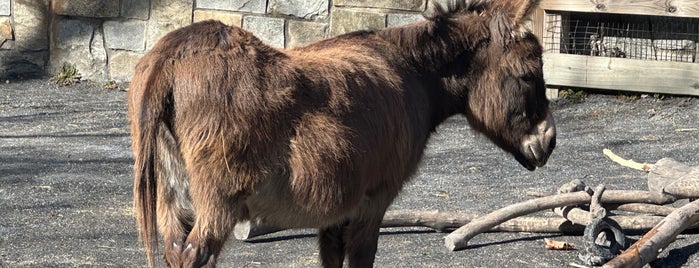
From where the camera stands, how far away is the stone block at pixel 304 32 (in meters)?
9.48

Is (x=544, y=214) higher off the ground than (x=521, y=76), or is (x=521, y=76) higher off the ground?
→ (x=521, y=76)

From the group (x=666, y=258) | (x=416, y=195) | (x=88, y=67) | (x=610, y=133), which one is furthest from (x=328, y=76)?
(x=88, y=67)

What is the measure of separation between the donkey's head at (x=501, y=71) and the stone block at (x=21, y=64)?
6.42m

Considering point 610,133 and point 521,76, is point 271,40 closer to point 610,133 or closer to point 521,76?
point 610,133

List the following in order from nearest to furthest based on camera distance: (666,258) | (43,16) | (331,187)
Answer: (331,187)
(666,258)
(43,16)

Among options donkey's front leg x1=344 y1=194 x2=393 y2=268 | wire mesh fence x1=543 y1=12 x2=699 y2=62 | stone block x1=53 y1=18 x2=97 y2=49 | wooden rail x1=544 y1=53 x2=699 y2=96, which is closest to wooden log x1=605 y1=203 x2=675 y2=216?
donkey's front leg x1=344 y1=194 x2=393 y2=268

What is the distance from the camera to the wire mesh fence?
8.93m

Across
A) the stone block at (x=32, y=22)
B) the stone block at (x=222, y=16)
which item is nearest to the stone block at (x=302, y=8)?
the stone block at (x=222, y=16)

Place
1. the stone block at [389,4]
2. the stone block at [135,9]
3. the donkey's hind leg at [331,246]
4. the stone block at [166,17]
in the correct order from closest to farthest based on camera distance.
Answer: the donkey's hind leg at [331,246], the stone block at [389,4], the stone block at [166,17], the stone block at [135,9]

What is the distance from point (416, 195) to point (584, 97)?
305 cm

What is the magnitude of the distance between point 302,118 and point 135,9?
6.35m

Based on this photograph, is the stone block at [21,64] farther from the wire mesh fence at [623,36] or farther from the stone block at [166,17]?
the wire mesh fence at [623,36]

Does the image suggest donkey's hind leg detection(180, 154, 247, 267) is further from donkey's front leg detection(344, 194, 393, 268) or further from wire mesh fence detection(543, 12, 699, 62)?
wire mesh fence detection(543, 12, 699, 62)

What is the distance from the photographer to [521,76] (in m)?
4.84
